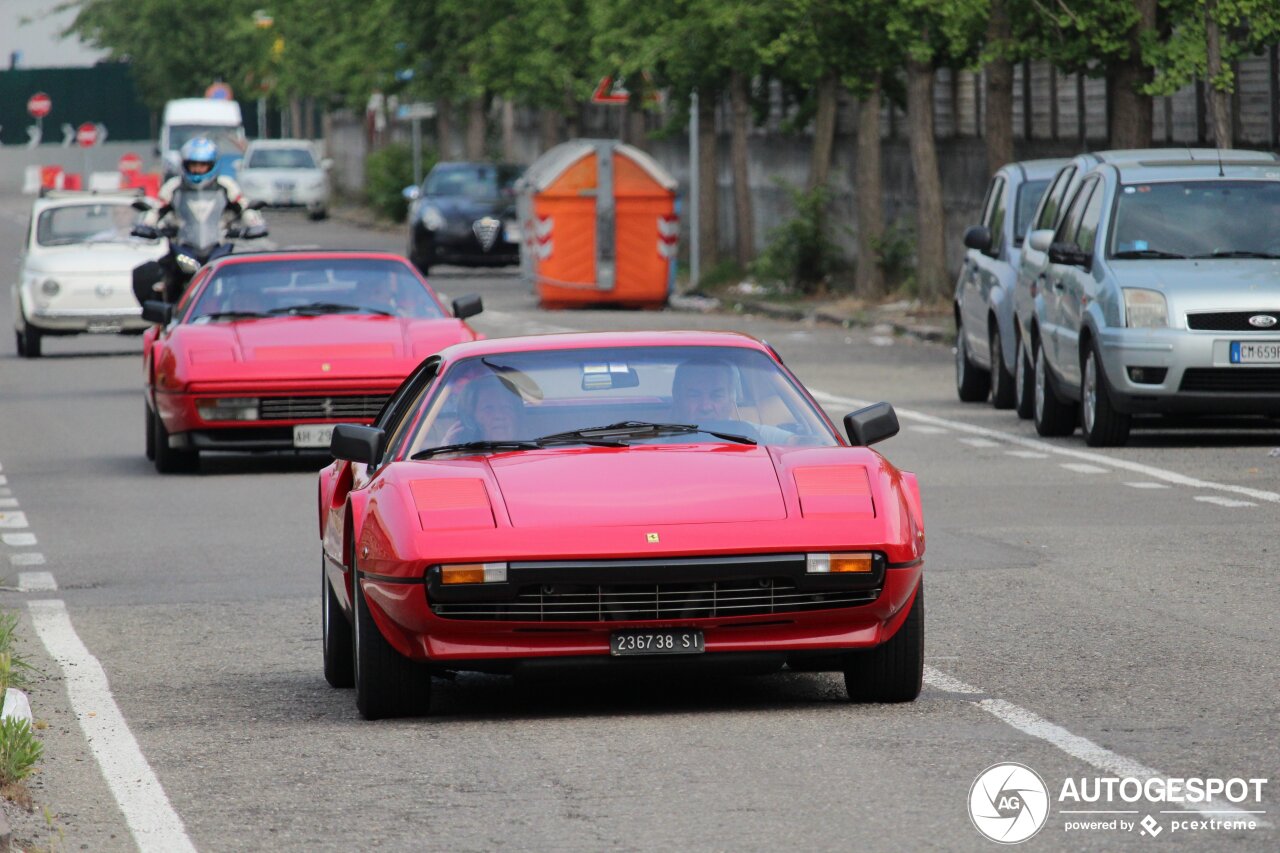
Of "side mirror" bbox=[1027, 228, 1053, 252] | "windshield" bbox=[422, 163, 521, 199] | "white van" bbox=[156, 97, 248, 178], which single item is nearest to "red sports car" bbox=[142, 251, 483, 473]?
"side mirror" bbox=[1027, 228, 1053, 252]

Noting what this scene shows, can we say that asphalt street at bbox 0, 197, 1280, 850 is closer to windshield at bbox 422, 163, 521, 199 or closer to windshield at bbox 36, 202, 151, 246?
windshield at bbox 36, 202, 151, 246

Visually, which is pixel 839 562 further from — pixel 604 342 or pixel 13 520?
pixel 13 520

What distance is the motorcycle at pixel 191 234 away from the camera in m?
22.9

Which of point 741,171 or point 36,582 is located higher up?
point 741,171

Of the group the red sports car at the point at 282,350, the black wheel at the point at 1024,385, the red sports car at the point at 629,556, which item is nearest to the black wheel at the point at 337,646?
the red sports car at the point at 629,556

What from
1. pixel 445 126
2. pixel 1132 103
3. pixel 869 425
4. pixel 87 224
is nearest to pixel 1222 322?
pixel 869 425

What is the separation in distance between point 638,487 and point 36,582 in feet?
16.9

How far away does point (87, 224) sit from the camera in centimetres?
3170

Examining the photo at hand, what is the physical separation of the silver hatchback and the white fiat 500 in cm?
1317

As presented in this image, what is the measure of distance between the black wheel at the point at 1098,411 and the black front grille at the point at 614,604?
32.1 ft

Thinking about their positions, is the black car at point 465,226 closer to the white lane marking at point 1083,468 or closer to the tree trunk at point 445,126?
the tree trunk at point 445,126

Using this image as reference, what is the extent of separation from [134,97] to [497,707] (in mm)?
113693

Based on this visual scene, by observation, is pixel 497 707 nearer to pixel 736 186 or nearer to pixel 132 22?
pixel 736 186

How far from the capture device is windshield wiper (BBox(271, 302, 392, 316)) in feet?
59.0
